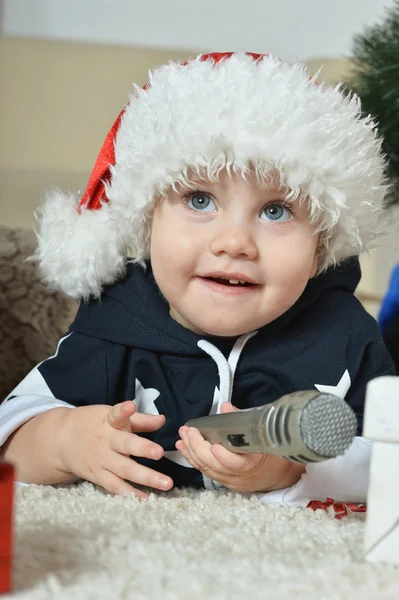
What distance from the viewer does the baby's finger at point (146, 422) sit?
76cm

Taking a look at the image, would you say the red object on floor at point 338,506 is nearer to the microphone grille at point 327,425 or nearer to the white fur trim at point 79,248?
the microphone grille at point 327,425

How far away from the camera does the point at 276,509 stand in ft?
2.37

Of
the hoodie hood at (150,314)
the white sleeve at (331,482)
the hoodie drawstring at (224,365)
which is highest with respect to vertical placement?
the hoodie hood at (150,314)

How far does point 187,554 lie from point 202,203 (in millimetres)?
353

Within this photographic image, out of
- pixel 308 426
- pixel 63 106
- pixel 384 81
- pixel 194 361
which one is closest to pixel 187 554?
pixel 308 426

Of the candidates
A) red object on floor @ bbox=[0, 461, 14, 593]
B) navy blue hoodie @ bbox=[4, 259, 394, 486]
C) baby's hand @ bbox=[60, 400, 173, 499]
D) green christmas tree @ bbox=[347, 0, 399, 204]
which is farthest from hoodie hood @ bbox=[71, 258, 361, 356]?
green christmas tree @ bbox=[347, 0, 399, 204]

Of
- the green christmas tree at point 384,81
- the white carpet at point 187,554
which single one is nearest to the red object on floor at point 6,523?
the white carpet at point 187,554

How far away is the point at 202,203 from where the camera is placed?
0.79 m

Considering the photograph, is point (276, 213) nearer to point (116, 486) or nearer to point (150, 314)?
point (150, 314)

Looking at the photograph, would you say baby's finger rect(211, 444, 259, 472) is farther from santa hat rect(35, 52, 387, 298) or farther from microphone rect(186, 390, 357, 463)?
santa hat rect(35, 52, 387, 298)

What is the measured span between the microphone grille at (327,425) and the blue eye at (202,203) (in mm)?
289

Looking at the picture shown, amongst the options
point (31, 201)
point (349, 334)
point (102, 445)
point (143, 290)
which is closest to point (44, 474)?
point (102, 445)

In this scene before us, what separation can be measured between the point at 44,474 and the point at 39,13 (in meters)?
1.58

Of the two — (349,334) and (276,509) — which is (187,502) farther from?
(349,334)
